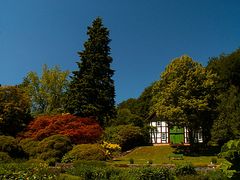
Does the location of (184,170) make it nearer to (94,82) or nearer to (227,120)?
(227,120)

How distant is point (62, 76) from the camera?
63781 mm

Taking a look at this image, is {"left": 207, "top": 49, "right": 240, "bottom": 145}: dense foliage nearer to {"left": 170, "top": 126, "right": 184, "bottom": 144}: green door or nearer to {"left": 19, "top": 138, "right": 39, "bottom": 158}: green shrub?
{"left": 170, "top": 126, "right": 184, "bottom": 144}: green door

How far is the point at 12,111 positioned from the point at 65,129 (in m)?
6.64

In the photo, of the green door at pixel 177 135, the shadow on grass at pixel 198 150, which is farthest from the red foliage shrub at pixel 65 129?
the green door at pixel 177 135

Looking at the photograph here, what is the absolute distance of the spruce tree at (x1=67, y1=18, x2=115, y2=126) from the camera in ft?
153

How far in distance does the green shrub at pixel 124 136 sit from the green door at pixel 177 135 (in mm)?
8076

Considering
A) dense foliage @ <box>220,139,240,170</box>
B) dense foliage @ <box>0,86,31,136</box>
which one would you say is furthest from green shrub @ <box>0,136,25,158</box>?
dense foliage @ <box>220,139,240,170</box>

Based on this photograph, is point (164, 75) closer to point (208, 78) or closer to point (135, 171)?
point (208, 78)

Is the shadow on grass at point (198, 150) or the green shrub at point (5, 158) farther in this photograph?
the shadow on grass at point (198, 150)

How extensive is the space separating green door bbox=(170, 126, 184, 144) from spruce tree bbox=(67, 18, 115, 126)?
1229 centimetres

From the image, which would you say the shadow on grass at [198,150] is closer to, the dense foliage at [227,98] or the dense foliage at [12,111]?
the dense foliage at [227,98]

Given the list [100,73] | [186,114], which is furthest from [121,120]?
[186,114]

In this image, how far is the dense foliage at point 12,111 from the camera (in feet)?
137

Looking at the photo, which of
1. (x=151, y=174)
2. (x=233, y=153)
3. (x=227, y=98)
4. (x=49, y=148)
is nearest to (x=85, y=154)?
(x=49, y=148)
